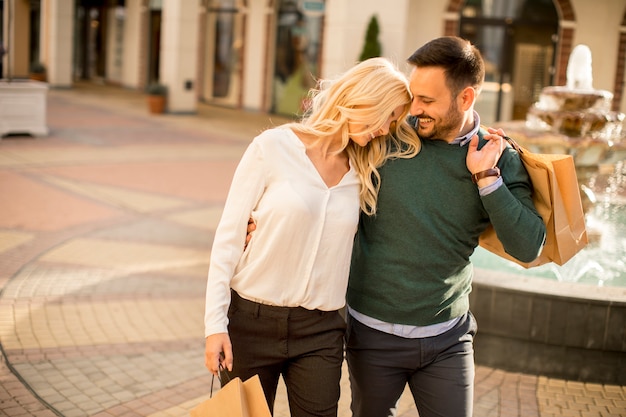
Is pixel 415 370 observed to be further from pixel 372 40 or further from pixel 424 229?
pixel 372 40

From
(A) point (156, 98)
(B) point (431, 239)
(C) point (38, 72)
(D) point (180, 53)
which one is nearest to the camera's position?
(B) point (431, 239)

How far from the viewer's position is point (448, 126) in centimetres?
274

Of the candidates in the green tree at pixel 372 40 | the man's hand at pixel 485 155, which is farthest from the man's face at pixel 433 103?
the green tree at pixel 372 40

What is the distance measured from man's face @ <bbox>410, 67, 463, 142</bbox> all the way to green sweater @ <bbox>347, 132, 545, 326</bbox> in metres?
0.08

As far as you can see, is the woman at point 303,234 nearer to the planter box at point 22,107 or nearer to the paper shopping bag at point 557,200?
the paper shopping bag at point 557,200

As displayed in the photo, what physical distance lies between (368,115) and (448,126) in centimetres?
30

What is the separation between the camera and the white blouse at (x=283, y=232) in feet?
8.76

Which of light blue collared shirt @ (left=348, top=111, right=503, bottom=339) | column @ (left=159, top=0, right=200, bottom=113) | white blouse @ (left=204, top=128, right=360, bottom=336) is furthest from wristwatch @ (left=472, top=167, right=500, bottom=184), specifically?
column @ (left=159, top=0, right=200, bottom=113)

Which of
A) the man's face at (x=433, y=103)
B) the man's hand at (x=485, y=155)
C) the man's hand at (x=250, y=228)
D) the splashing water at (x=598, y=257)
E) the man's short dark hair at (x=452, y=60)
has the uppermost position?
the man's short dark hair at (x=452, y=60)

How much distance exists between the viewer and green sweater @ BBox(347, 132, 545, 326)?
272 centimetres

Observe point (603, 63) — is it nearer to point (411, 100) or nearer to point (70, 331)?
point (70, 331)

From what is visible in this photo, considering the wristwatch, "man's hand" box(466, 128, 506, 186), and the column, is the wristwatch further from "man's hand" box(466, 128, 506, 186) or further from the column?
the column

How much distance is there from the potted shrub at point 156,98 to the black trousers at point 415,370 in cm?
1971

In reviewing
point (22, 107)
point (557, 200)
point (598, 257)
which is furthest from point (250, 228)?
point (22, 107)
